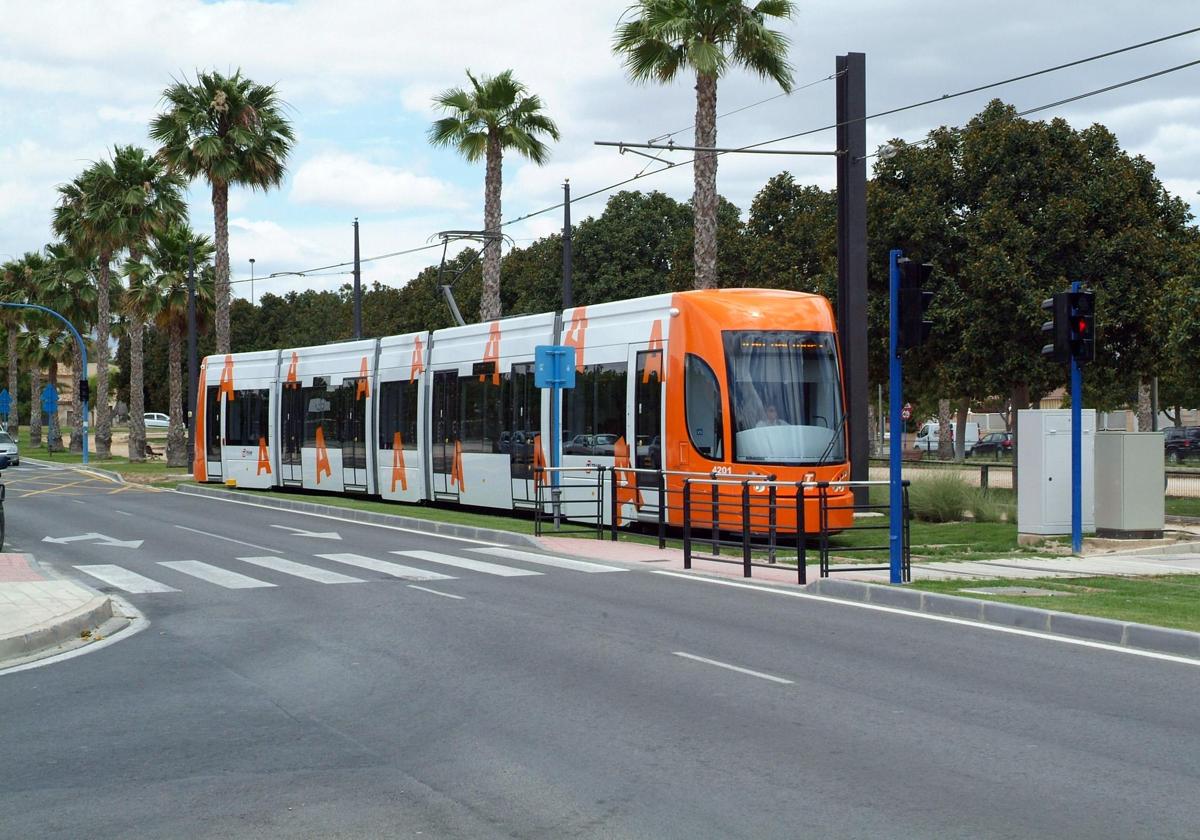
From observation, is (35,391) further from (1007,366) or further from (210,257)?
(1007,366)

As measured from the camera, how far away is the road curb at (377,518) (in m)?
21.5

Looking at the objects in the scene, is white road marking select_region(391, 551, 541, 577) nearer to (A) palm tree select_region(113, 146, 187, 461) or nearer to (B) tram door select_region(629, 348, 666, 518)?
(B) tram door select_region(629, 348, 666, 518)

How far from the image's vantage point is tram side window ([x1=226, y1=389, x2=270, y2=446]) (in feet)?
117

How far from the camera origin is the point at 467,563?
18.0 m

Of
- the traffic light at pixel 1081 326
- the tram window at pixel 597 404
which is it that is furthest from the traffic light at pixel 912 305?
the tram window at pixel 597 404

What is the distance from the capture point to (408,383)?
2912cm

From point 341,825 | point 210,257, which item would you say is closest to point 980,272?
point 341,825

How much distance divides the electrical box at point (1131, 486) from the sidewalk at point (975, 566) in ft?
2.09

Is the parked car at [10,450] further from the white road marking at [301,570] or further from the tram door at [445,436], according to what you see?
the white road marking at [301,570]

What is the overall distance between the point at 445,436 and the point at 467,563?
9.90 m

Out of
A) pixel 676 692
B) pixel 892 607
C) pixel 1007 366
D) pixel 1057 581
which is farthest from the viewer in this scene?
pixel 1007 366

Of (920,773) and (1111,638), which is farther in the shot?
(1111,638)

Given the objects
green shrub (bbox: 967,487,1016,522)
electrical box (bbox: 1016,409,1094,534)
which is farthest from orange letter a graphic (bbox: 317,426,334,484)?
electrical box (bbox: 1016,409,1094,534)

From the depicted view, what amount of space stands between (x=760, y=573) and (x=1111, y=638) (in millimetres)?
5771
